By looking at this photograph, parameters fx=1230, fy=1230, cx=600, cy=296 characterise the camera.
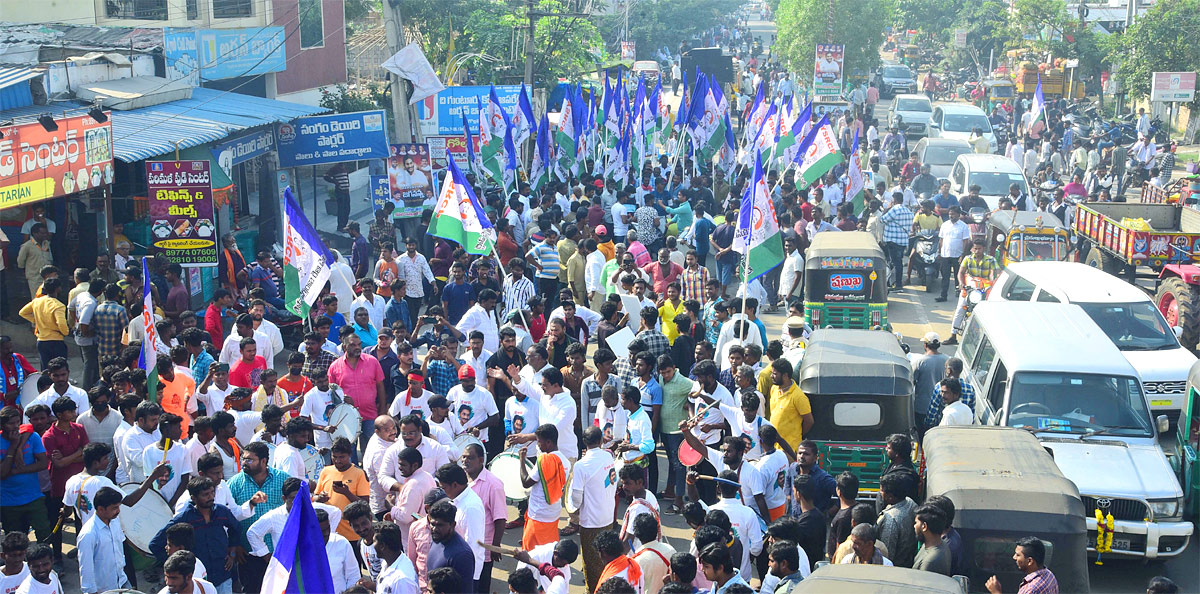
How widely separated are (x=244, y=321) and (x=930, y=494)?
19.1 feet

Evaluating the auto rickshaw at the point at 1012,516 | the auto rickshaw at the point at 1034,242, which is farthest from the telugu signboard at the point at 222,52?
the auto rickshaw at the point at 1012,516

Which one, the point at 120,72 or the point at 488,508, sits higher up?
the point at 120,72

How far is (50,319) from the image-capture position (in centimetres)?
1175

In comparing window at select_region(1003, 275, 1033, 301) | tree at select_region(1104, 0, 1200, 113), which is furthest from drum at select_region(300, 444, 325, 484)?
tree at select_region(1104, 0, 1200, 113)

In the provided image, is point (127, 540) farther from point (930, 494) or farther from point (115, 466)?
point (930, 494)

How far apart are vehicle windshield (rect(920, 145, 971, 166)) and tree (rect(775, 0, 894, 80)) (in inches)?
669

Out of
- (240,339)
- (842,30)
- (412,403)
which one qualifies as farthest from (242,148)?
(842,30)

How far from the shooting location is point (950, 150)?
26.0m

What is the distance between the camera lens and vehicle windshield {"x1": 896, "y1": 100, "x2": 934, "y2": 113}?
36.2 meters

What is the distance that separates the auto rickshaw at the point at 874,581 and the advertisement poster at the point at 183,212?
28.4 feet

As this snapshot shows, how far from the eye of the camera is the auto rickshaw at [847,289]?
45.7 ft

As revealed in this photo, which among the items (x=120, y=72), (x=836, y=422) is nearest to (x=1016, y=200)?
(x=836, y=422)

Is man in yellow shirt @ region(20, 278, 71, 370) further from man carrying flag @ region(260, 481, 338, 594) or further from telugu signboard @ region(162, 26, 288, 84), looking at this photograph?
telugu signboard @ region(162, 26, 288, 84)

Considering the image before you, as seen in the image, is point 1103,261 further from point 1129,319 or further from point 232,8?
point 232,8
